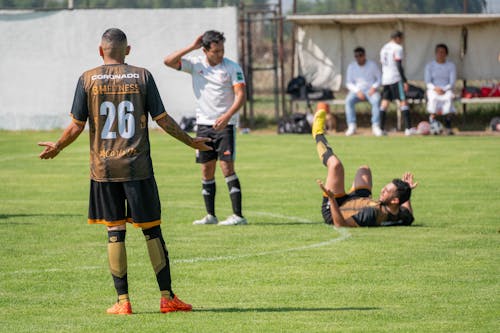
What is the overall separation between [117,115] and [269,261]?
121 inches

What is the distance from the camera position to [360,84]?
2823 cm

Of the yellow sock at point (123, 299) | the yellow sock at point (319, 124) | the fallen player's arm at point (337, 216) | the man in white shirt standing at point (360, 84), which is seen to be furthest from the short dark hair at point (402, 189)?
the man in white shirt standing at point (360, 84)

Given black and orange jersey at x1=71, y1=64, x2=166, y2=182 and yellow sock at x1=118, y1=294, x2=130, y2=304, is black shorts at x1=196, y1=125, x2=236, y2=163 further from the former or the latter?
yellow sock at x1=118, y1=294, x2=130, y2=304

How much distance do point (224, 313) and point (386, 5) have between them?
85.0 ft

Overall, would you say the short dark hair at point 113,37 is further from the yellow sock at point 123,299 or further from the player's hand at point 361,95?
the player's hand at point 361,95

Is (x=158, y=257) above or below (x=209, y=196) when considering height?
above

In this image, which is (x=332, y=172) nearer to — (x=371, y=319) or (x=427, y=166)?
(x=371, y=319)

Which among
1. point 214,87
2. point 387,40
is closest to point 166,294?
point 214,87

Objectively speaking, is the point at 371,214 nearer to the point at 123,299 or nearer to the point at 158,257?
the point at 158,257

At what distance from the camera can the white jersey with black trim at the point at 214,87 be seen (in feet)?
44.5

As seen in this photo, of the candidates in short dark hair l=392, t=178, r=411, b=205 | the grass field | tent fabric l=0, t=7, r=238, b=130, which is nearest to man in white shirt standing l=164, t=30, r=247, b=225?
the grass field

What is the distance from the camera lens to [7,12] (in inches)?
1231

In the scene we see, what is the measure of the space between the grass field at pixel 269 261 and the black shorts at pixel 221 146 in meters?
0.87

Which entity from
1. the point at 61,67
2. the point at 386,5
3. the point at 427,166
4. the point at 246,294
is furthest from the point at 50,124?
the point at 246,294
